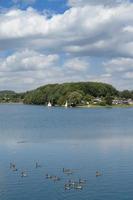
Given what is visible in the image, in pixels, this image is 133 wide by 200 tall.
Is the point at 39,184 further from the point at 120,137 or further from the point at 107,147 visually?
the point at 120,137

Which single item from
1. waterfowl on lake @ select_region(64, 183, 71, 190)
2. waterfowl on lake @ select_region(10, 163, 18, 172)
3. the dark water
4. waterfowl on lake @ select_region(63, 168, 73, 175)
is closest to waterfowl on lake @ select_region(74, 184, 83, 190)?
the dark water

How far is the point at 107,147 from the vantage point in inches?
2510

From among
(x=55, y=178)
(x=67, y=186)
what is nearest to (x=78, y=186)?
(x=67, y=186)

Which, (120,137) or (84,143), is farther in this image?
(120,137)

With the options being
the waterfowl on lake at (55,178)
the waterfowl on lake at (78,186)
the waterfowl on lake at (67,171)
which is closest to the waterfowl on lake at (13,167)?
the waterfowl on lake at (67,171)

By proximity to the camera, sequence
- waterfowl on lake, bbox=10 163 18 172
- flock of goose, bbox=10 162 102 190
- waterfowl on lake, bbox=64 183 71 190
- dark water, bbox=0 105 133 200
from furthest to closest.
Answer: waterfowl on lake, bbox=10 163 18 172 → flock of goose, bbox=10 162 102 190 → waterfowl on lake, bbox=64 183 71 190 → dark water, bbox=0 105 133 200

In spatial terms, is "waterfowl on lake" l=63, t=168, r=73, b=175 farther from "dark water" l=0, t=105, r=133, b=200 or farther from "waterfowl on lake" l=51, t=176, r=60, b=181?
"waterfowl on lake" l=51, t=176, r=60, b=181

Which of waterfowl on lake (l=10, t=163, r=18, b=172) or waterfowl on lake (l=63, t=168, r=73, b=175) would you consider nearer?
waterfowl on lake (l=63, t=168, r=73, b=175)

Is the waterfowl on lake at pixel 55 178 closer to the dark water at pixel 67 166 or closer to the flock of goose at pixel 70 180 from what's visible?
the flock of goose at pixel 70 180

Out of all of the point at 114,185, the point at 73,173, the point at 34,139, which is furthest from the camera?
the point at 34,139

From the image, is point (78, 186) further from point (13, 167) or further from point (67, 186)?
point (13, 167)

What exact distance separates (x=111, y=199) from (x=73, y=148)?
28.4m

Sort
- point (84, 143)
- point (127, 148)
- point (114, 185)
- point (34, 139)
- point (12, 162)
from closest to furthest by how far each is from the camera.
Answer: point (114, 185) < point (12, 162) < point (127, 148) < point (84, 143) < point (34, 139)

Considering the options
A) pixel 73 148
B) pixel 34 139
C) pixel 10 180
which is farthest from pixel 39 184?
pixel 34 139
